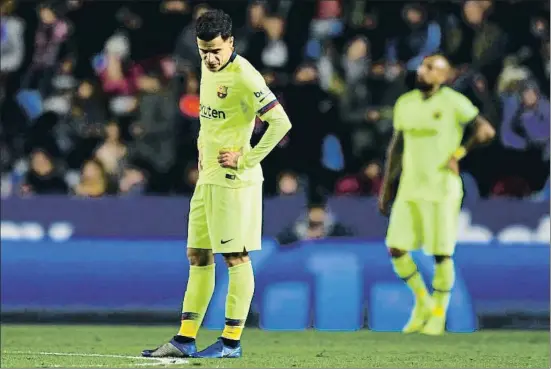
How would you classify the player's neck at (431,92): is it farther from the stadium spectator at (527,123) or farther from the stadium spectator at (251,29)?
the stadium spectator at (251,29)

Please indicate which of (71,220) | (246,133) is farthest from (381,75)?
(246,133)

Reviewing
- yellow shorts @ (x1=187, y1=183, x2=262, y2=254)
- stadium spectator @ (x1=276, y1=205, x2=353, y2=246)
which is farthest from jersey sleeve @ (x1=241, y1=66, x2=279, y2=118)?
stadium spectator @ (x1=276, y1=205, x2=353, y2=246)

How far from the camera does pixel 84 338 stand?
1101 centimetres

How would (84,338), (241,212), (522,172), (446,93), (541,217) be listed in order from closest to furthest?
(241,212) < (84,338) < (446,93) < (541,217) < (522,172)

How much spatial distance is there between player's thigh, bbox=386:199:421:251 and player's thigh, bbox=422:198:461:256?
8 cm

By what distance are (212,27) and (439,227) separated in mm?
4248

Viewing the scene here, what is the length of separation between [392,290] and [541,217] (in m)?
1.63

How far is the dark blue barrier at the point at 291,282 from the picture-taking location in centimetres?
1221

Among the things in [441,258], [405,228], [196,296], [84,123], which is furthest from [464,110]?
[84,123]

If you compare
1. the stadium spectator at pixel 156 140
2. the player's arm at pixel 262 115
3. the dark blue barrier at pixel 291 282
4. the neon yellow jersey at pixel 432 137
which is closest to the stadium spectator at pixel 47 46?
the stadium spectator at pixel 156 140

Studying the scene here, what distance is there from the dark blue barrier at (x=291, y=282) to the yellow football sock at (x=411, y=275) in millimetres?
226

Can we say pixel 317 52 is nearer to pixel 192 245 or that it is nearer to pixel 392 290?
pixel 392 290

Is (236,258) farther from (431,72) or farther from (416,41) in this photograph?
(416,41)

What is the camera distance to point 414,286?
12.0m
